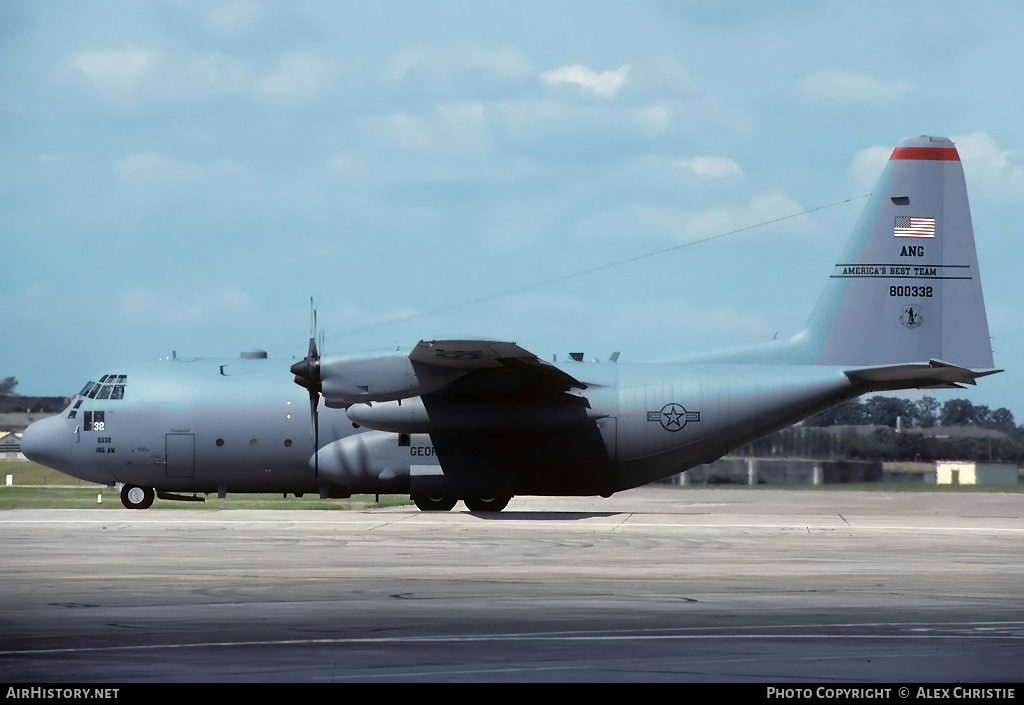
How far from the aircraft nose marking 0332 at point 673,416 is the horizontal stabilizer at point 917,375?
405 cm

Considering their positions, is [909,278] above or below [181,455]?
above

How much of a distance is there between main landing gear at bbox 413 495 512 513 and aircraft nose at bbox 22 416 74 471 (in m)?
9.32

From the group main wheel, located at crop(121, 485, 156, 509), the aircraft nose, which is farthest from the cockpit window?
main wheel, located at crop(121, 485, 156, 509)

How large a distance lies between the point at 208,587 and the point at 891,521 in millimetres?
19096

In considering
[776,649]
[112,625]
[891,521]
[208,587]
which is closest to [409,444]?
[891,521]

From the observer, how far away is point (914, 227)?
31.2 m

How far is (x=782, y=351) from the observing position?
31719mm

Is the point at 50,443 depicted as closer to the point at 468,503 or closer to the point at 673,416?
the point at 468,503

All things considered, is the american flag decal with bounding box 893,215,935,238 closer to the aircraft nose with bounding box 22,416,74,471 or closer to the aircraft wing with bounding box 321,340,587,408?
the aircraft wing with bounding box 321,340,587,408

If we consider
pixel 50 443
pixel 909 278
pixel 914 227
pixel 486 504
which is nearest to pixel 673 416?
pixel 486 504

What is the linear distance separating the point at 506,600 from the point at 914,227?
20.8 metres

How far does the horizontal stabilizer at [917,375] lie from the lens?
29797 millimetres

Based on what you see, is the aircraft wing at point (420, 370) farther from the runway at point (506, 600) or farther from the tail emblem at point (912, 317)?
the tail emblem at point (912, 317)

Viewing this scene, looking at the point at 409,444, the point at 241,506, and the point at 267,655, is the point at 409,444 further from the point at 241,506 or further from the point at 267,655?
the point at 267,655
